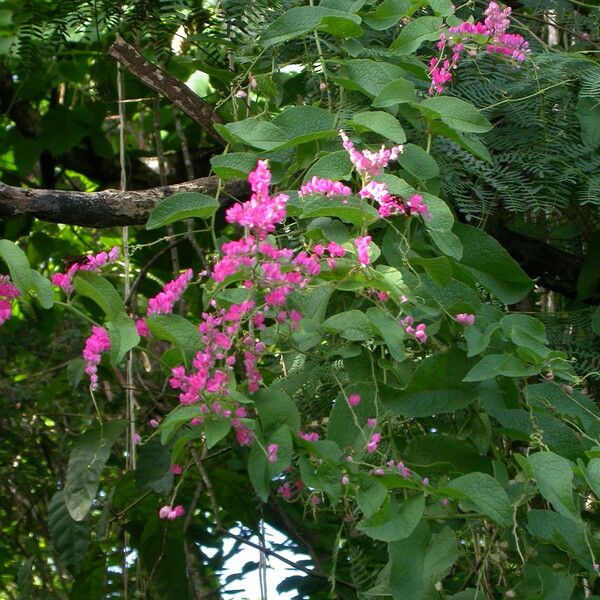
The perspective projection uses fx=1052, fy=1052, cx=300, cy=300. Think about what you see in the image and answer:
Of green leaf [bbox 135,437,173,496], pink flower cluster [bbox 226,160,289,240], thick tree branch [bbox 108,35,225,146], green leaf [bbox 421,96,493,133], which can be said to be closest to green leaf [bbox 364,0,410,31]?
green leaf [bbox 421,96,493,133]

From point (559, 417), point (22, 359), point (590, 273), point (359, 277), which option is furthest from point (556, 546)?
point (22, 359)

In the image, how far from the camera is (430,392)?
93cm

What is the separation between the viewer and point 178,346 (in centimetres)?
88

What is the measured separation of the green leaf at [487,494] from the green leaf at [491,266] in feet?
0.82

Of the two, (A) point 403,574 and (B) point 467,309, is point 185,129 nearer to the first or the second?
(B) point 467,309

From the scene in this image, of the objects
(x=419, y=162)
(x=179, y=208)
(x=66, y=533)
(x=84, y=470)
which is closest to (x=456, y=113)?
(x=419, y=162)

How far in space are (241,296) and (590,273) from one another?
0.61 metres

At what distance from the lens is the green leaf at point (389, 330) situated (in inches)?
33.4

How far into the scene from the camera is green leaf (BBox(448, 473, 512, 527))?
2.72ft

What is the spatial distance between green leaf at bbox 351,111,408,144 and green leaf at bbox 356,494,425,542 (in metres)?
0.31

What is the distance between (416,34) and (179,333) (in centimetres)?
41

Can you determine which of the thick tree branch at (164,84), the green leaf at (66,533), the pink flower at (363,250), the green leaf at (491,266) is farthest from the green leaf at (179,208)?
the green leaf at (66,533)

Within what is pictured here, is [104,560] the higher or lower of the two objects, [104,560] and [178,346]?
the lower

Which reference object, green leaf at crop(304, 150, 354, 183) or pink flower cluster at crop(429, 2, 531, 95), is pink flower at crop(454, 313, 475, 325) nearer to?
green leaf at crop(304, 150, 354, 183)
